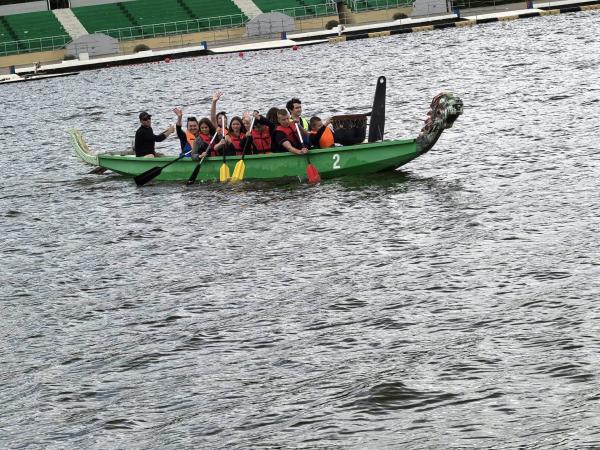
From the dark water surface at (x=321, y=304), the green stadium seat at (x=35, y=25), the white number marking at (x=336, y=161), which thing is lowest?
the dark water surface at (x=321, y=304)

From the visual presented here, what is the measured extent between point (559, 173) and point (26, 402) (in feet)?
42.1

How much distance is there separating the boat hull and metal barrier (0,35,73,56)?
49.5m

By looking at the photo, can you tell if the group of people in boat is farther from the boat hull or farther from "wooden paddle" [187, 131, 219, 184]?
the boat hull

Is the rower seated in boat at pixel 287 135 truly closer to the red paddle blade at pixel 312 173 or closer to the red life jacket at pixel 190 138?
the red paddle blade at pixel 312 173

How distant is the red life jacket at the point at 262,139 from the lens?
24.7 meters

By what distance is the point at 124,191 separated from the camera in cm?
2700

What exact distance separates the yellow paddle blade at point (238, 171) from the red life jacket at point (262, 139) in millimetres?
481

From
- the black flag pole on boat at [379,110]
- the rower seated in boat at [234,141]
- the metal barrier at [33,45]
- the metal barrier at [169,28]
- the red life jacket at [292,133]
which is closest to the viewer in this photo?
the black flag pole on boat at [379,110]

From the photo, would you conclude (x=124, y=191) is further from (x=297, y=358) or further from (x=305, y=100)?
(x=305, y=100)


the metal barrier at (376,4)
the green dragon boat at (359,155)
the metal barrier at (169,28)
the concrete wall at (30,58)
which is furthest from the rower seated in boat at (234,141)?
the metal barrier at (376,4)

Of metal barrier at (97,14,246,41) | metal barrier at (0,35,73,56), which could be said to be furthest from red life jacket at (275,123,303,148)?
metal barrier at (97,14,246,41)

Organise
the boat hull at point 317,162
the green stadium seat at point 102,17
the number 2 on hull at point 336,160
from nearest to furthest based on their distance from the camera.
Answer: the boat hull at point 317,162, the number 2 on hull at point 336,160, the green stadium seat at point 102,17

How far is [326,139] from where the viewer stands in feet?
79.7

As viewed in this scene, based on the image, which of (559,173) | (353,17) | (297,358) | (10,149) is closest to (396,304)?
(297,358)
